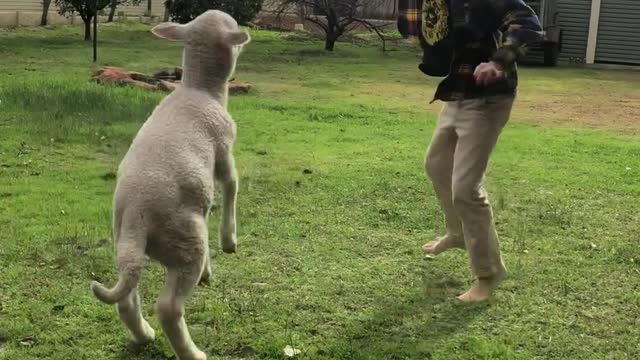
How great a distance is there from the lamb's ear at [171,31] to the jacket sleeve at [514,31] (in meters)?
1.45

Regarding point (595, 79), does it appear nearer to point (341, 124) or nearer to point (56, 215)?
point (341, 124)

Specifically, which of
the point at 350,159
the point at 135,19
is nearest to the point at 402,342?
the point at 350,159

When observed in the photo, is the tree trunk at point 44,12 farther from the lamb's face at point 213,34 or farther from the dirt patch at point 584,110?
the lamb's face at point 213,34

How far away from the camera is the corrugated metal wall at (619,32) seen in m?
20.7

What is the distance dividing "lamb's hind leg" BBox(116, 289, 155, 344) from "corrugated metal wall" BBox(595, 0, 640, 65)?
779 inches

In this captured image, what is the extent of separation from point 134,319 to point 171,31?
3.82 feet

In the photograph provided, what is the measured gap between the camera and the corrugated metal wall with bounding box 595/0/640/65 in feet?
68.0

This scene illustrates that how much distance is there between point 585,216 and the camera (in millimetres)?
5668

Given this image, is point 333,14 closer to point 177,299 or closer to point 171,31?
point 171,31

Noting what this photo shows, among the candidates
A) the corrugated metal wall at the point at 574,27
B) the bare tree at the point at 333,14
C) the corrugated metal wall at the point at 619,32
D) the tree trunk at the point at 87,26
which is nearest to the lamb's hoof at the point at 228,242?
the tree trunk at the point at 87,26

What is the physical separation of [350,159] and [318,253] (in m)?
2.79

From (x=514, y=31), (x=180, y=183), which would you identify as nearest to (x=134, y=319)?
(x=180, y=183)

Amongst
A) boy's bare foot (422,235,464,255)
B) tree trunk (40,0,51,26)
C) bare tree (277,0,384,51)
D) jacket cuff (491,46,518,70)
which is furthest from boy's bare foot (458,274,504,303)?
tree trunk (40,0,51,26)

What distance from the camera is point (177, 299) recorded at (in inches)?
110
